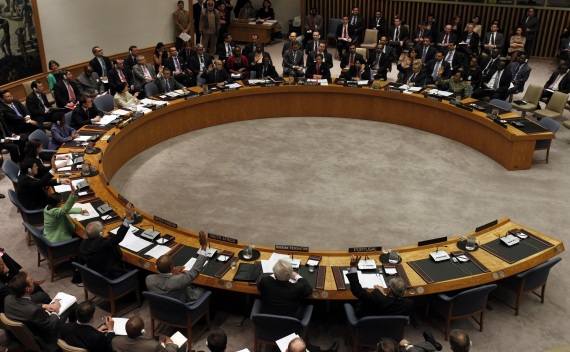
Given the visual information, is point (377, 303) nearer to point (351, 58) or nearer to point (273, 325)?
point (273, 325)

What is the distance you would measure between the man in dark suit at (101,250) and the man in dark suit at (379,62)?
939cm

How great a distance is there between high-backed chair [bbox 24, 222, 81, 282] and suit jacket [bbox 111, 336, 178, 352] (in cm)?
245

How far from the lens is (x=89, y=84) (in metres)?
12.3

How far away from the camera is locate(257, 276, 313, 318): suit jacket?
566 centimetres

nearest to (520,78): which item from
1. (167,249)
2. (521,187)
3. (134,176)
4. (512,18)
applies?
(521,187)

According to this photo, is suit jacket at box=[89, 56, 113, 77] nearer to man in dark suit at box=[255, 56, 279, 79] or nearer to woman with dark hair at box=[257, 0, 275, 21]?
man in dark suit at box=[255, 56, 279, 79]

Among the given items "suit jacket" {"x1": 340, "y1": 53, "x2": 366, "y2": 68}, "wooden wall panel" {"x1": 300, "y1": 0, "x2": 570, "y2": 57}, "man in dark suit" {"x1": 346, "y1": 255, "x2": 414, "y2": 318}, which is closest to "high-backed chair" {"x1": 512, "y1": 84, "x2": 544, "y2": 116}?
"suit jacket" {"x1": 340, "y1": 53, "x2": 366, "y2": 68}

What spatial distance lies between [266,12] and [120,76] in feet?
27.1

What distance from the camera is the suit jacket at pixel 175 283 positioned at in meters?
5.76

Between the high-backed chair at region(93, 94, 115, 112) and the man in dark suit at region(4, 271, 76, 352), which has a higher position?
the high-backed chair at region(93, 94, 115, 112)

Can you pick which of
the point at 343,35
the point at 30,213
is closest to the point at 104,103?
the point at 30,213

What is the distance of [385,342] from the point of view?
4.69m

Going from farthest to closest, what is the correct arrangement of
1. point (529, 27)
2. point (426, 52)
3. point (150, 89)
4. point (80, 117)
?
point (529, 27) → point (426, 52) → point (150, 89) → point (80, 117)

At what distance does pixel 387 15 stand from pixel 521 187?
10.8 m
